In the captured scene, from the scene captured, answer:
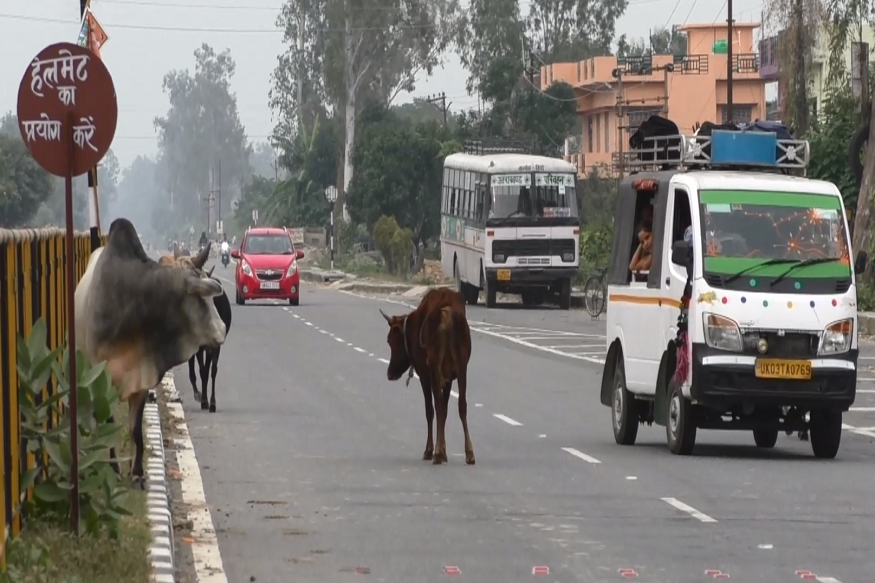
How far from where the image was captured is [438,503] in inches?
500

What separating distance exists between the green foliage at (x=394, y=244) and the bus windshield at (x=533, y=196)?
21.5 m

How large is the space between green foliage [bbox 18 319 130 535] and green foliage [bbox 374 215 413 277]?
192 feet

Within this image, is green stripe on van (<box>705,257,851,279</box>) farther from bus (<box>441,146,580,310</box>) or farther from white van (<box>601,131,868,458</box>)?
bus (<box>441,146,580,310</box>)

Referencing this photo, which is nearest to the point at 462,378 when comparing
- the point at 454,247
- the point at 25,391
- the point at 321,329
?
the point at 25,391

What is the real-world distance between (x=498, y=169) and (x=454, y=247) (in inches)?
245

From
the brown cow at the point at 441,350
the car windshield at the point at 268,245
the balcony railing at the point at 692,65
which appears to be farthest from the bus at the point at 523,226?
the balcony railing at the point at 692,65

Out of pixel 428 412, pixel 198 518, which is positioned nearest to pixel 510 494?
pixel 428 412

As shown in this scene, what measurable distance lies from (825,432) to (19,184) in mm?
84465

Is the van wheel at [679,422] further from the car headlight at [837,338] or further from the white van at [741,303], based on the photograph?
the car headlight at [837,338]

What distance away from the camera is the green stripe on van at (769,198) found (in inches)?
634

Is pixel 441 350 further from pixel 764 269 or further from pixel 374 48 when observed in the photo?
pixel 374 48

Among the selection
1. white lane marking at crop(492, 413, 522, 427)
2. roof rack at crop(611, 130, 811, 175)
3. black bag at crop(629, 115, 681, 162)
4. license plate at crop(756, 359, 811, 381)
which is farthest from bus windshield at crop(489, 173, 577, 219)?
license plate at crop(756, 359, 811, 381)

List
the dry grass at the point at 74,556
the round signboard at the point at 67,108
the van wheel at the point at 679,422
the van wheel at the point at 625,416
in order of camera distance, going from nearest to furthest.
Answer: the dry grass at the point at 74,556 → the round signboard at the point at 67,108 → the van wheel at the point at 679,422 → the van wheel at the point at 625,416

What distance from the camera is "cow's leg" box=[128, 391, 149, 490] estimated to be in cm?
1226
